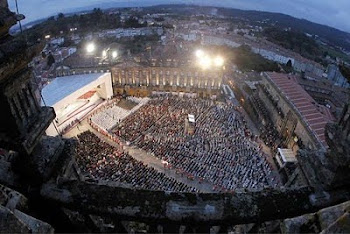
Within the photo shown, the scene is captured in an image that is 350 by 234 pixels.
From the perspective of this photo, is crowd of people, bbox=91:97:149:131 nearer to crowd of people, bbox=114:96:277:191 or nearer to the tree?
crowd of people, bbox=114:96:277:191

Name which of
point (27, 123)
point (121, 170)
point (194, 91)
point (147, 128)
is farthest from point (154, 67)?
point (27, 123)

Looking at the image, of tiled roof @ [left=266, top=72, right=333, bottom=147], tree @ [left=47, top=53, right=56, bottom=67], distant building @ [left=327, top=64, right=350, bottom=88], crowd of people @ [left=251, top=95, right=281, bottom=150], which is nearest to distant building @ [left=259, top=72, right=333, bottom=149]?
tiled roof @ [left=266, top=72, right=333, bottom=147]

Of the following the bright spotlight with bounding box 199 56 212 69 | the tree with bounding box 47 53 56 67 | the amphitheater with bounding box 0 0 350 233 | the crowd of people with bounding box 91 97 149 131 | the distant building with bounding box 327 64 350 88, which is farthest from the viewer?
the distant building with bounding box 327 64 350 88

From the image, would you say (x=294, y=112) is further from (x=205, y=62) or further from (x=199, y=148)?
(x=205, y=62)

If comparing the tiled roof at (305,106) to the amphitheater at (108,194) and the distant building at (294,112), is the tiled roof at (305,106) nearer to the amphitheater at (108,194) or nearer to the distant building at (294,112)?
Result: the distant building at (294,112)

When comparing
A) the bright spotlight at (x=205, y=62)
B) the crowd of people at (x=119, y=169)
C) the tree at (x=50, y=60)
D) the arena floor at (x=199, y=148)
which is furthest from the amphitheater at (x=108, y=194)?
the tree at (x=50, y=60)

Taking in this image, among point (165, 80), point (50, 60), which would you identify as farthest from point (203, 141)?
point (50, 60)

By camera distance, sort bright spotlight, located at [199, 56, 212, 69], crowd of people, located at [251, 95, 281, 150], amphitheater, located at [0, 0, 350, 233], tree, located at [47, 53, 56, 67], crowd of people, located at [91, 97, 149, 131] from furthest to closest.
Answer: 1. tree, located at [47, 53, 56, 67]
2. bright spotlight, located at [199, 56, 212, 69]
3. crowd of people, located at [91, 97, 149, 131]
4. crowd of people, located at [251, 95, 281, 150]
5. amphitheater, located at [0, 0, 350, 233]
